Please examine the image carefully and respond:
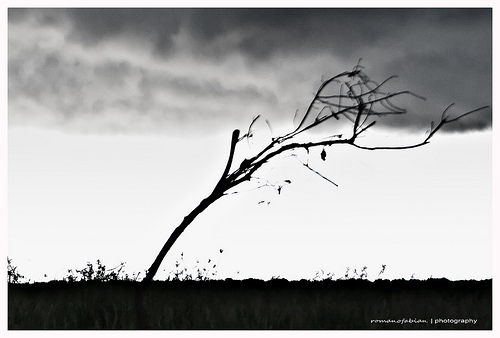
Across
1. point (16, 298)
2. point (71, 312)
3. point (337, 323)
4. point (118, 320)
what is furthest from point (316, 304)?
point (16, 298)

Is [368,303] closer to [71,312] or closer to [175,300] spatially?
[175,300]

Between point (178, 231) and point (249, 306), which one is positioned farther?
point (249, 306)

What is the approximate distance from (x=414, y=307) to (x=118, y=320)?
3.74 meters

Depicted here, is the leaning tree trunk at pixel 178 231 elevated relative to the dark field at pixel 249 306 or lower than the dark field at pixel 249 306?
elevated

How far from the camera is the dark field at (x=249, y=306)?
7.39m

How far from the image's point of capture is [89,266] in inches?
352

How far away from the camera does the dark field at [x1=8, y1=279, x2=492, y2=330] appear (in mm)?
7387

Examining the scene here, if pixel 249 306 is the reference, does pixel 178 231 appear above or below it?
above

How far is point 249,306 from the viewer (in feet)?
25.6

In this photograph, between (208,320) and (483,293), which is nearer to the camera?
(208,320)

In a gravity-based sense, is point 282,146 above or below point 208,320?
above

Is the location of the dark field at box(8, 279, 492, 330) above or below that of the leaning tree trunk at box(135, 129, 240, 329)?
below

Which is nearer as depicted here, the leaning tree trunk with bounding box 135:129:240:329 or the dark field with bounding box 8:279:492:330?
the leaning tree trunk with bounding box 135:129:240:329

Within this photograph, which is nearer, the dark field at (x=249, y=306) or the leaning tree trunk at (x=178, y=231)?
the leaning tree trunk at (x=178, y=231)
